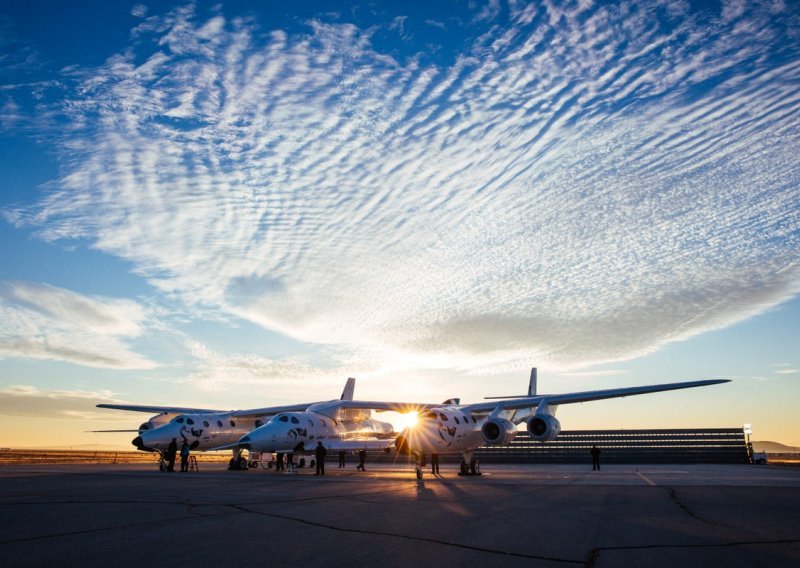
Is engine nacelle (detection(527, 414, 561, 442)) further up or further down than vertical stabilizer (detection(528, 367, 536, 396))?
further down

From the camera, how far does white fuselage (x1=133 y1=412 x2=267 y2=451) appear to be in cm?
3069

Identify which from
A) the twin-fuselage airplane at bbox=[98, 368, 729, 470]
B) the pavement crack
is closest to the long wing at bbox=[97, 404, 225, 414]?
the twin-fuselage airplane at bbox=[98, 368, 729, 470]

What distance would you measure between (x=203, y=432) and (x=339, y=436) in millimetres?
7813

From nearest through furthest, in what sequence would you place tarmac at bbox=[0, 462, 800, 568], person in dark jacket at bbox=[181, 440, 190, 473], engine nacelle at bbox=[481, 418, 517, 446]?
tarmac at bbox=[0, 462, 800, 568], engine nacelle at bbox=[481, 418, 517, 446], person in dark jacket at bbox=[181, 440, 190, 473]

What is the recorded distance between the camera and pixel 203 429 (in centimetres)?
3284

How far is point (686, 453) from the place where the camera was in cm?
6431

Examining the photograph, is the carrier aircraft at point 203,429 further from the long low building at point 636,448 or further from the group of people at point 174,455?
the long low building at point 636,448

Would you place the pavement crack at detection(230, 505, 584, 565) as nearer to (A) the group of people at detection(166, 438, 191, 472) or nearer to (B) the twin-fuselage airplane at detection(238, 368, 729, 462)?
(B) the twin-fuselage airplane at detection(238, 368, 729, 462)

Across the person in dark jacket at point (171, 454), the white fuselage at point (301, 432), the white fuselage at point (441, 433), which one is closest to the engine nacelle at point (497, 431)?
the white fuselage at point (441, 433)

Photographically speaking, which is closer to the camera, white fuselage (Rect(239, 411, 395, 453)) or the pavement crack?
→ the pavement crack

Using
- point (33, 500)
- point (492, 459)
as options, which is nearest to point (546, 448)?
point (492, 459)

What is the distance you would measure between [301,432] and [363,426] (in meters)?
8.22

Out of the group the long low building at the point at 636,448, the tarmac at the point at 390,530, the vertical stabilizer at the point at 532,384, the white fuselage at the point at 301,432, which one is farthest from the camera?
the long low building at the point at 636,448

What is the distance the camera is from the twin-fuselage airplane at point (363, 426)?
26.0 metres
